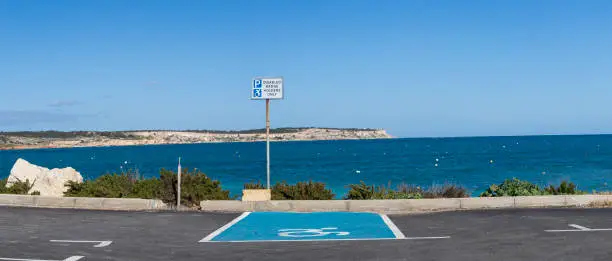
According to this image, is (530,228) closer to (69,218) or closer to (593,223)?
(593,223)

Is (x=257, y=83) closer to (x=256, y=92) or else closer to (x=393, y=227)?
(x=256, y=92)

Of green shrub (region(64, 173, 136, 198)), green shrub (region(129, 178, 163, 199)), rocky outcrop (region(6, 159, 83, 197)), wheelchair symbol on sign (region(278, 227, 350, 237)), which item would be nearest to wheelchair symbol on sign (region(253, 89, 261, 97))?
green shrub (region(129, 178, 163, 199))

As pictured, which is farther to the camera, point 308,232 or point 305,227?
point 305,227

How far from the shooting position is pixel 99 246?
11.8 meters

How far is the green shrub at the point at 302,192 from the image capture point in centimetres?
2041

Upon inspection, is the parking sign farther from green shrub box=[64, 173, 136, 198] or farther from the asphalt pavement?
green shrub box=[64, 173, 136, 198]

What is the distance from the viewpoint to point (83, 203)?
19.0 meters

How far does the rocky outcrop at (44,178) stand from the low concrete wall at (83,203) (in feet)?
16.7

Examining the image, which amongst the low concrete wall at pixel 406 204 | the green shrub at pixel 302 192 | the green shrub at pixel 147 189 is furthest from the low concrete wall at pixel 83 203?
the green shrub at pixel 302 192

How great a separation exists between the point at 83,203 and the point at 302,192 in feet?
21.3

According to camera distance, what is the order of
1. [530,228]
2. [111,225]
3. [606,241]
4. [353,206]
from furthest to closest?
[353,206], [111,225], [530,228], [606,241]

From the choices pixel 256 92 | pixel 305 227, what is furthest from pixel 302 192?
pixel 305 227

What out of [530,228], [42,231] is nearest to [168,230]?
[42,231]

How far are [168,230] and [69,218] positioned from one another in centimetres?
371
